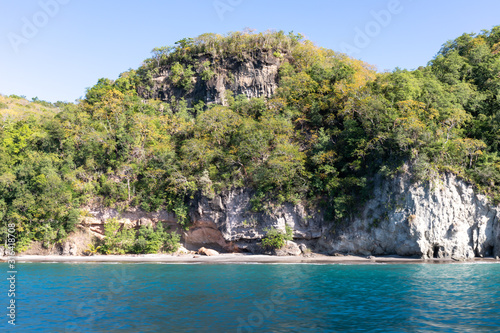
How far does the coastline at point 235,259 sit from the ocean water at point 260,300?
3862 millimetres

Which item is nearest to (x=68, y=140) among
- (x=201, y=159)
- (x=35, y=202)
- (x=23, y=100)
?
(x=35, y=202)

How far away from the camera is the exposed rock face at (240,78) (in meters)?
51.2

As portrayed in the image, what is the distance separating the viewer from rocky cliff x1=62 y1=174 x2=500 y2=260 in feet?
101

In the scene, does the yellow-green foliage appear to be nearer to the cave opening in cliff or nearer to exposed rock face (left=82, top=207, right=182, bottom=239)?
exposed rock face (left=82, top=207, right=182, bottom=239)

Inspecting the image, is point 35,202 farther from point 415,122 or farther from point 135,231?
point 415,122

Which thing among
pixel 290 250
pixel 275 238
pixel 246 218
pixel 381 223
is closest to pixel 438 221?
pixel 381 223

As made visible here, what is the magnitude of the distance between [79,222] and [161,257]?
1017cm

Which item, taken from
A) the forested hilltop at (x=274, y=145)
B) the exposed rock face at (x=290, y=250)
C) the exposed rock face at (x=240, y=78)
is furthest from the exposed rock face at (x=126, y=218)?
the exposed rock face at (x=240, y=78)

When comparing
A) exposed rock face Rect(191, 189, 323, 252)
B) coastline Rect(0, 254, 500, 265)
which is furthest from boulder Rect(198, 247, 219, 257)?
exposed rock face Rect(191, 189, 323, 252)

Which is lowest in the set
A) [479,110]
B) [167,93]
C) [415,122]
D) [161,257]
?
Answer: [161,257]

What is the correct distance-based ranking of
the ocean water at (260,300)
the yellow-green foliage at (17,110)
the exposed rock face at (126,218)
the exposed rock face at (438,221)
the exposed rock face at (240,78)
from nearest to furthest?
the ocean water at (260,300) → the exposed rock face at (438,221) → the exposed rock face at (126,218) → the yellow-green foliage at (17,110) → the exposed rock face at (240,78)

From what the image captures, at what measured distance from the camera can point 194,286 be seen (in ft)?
65.8

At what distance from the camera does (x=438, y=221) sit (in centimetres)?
3064

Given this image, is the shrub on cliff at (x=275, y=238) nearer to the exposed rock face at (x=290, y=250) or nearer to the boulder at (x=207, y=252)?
the exposed rock face at (x=290, y=250)
